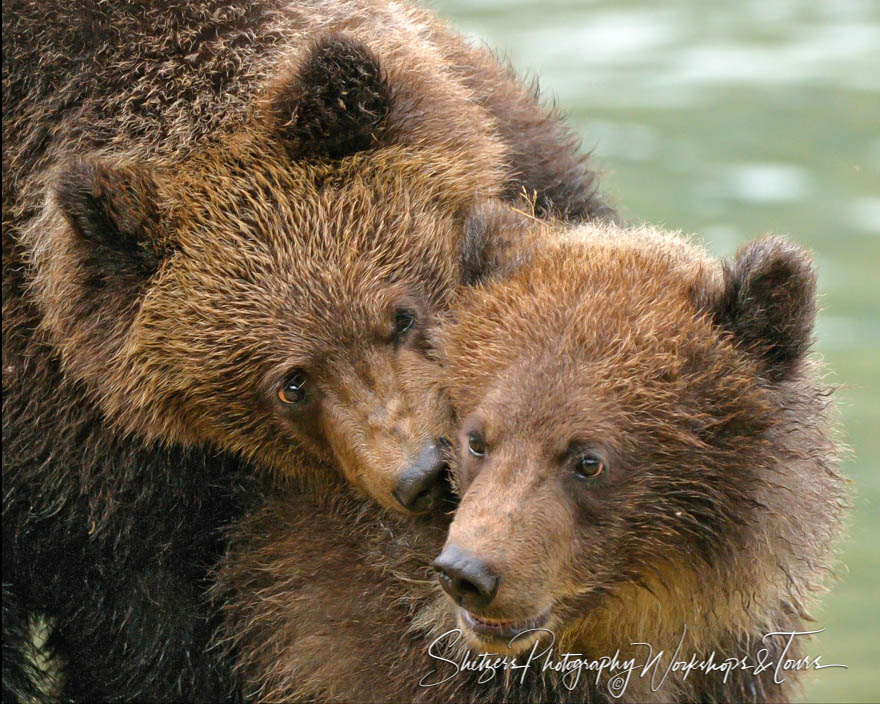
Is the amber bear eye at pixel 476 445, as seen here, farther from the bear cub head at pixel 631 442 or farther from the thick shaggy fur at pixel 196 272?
the thick shaggy fur at pixel 196 272

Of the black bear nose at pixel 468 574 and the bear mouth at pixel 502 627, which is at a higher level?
the black bear nose at pixel 468 574

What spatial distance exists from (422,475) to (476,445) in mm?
331

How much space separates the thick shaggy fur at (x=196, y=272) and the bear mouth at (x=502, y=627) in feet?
2.50

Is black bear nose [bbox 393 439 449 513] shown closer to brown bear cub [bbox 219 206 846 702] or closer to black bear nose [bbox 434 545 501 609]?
brown bear cub [bbox 219 206 846 702]

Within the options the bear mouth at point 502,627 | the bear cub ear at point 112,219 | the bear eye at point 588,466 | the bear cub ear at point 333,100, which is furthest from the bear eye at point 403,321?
the bear mouth at point 502,627

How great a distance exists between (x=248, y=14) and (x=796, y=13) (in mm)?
12085

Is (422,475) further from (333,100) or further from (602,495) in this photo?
(333,100)

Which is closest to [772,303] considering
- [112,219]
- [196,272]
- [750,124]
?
[196,272]

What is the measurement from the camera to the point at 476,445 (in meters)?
6.51

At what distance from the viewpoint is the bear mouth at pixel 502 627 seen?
6328 mm

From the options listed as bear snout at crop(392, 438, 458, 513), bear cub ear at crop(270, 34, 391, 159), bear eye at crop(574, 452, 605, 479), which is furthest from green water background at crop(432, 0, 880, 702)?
bear eye at crop(574, 452, 605, 479)

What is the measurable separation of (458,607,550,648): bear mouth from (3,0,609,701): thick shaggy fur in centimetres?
76

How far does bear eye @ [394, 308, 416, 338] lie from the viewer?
7215 mm

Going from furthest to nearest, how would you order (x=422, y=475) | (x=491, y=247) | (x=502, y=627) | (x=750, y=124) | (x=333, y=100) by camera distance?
(x=750, y=124) → (x=333, y=100) → (x=491, y=247) → (x=422, y=475) → (x=502, y=627)
